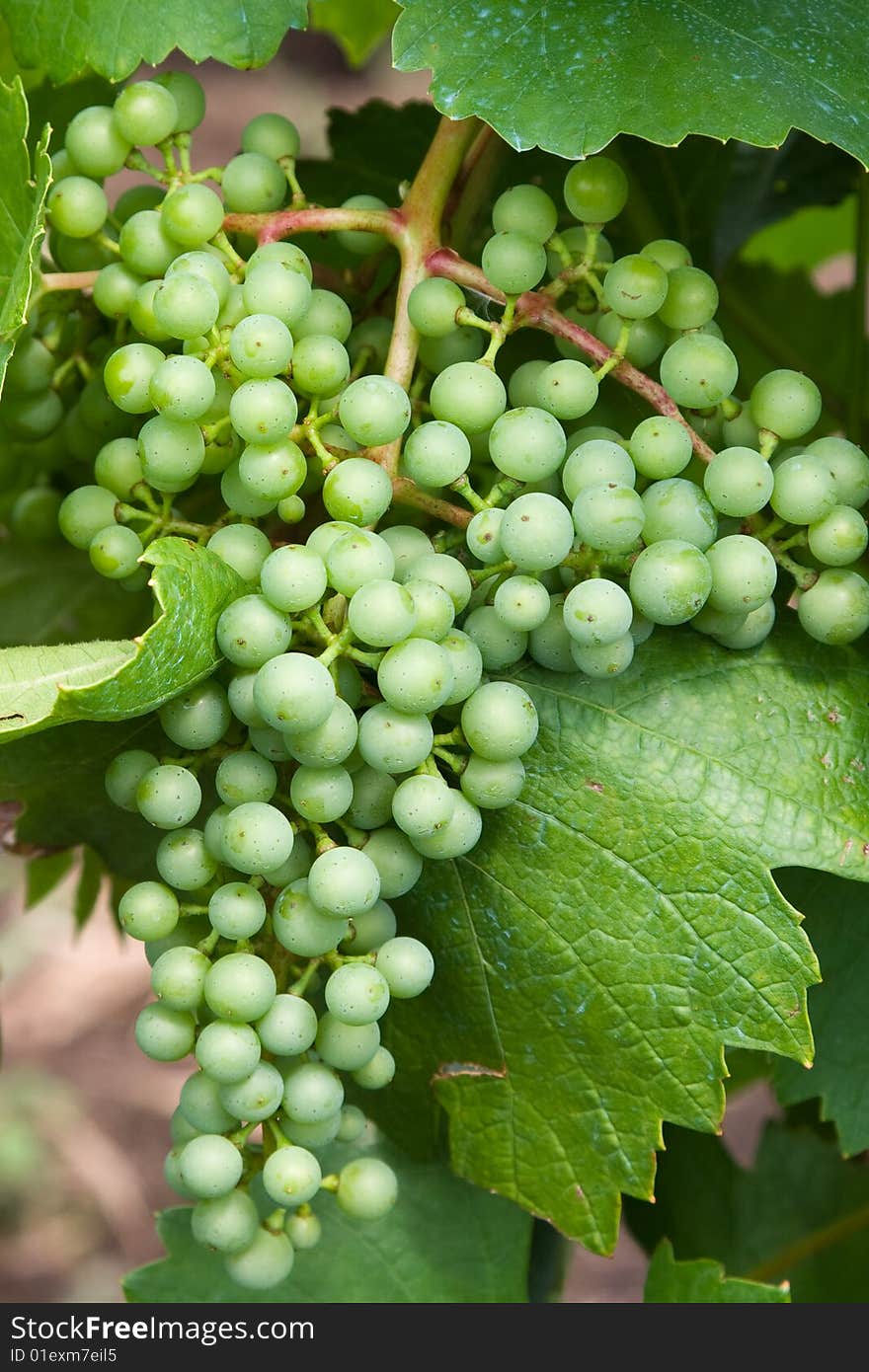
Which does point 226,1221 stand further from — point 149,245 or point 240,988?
point 149,245

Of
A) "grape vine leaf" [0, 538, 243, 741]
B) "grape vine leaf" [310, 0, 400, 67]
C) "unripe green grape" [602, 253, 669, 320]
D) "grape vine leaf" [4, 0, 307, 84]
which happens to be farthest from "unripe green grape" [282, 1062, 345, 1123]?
"grape vine leaf" [310, 0, 400, 67]

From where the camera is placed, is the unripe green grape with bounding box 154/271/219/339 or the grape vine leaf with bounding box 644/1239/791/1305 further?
the grape vine leaf with bounding box 644/1239/791/1305

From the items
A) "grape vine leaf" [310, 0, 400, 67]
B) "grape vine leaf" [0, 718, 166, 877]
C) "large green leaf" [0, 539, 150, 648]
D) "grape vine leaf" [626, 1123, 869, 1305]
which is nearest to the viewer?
"grape vine leaf" [0, 718, 166, 877]

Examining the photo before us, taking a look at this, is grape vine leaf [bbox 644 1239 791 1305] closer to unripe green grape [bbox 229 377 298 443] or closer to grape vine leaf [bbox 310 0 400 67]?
unripe green grape [bbox 229 377 298 443]

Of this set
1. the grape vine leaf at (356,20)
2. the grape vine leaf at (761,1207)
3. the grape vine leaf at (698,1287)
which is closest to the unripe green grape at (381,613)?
the grape vine leaf at (698,1287)
